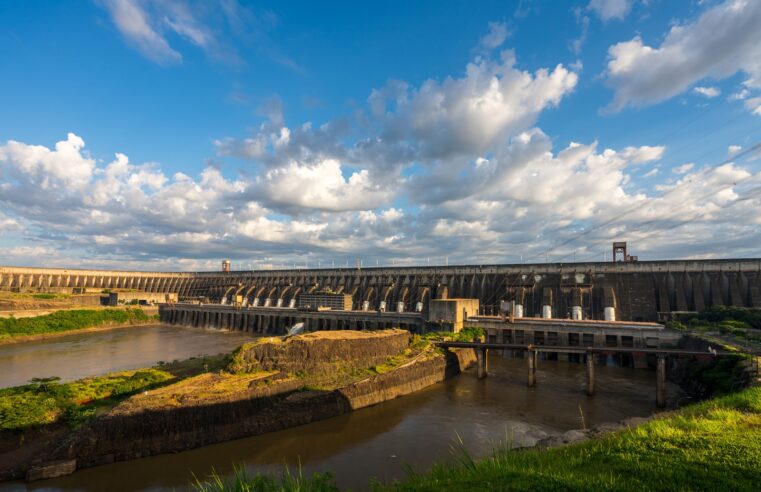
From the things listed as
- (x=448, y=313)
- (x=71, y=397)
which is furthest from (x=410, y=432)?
(x=448, y=313)

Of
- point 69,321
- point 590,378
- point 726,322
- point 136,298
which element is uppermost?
point 726,322

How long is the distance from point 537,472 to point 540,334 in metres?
39.3

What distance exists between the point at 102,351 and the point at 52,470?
37.9m

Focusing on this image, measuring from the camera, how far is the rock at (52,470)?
16281 mm

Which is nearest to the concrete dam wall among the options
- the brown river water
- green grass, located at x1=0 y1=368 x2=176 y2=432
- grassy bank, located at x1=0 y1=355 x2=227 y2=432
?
the brown river water

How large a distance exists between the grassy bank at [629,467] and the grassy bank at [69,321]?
69313 mm

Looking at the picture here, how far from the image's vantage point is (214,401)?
2058 centimetres

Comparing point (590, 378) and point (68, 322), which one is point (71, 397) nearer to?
point (590, 378)

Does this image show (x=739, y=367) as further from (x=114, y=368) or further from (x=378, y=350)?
(x=114, y=368)

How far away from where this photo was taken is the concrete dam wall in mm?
51531

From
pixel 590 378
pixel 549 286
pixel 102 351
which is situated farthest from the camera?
pixel 549 286

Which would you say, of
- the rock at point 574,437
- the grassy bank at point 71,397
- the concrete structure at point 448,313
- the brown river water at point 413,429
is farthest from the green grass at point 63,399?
the concrete structure at point 448,313

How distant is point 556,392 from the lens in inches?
1200

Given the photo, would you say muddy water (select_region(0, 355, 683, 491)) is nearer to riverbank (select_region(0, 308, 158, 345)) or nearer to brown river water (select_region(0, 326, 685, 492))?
brown river water (select_region(0, 326, 685, 492))
